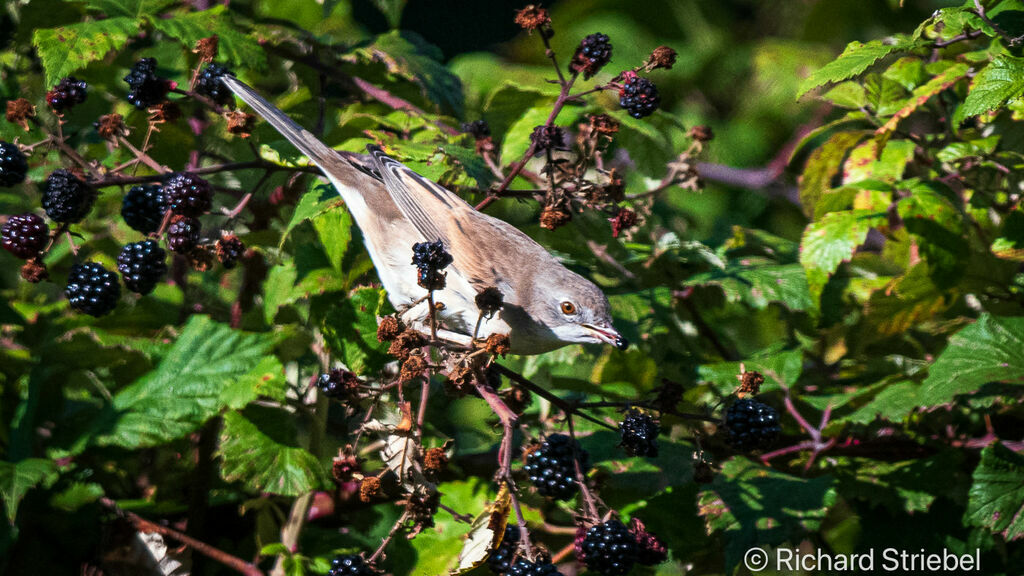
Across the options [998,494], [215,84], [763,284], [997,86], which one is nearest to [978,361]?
[998,494]

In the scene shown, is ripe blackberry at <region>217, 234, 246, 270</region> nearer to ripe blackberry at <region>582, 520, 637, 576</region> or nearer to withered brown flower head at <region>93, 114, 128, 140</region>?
withered brown flower head at <region>93, 114, 128, 140</region>

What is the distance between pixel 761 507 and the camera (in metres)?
2.42

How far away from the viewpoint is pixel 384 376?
2.41 m

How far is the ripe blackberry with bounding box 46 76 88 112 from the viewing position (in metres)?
2.40

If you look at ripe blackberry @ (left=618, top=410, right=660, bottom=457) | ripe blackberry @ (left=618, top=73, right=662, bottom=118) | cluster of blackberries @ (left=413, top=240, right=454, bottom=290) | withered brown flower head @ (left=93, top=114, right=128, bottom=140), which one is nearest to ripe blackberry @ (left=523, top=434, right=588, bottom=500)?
ripe blackberry @ (left=618, top=410, right=660, bottom=457)

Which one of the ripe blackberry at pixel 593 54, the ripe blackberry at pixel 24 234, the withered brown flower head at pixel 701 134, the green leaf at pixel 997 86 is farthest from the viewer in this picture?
the withered brown flower head at pixel 701 134

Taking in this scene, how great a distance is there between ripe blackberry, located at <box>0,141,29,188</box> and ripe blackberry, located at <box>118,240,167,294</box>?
1.16ft

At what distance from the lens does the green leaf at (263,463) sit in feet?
8.14

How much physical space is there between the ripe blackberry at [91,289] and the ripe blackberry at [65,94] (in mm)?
476

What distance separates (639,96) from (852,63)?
59 centimetres

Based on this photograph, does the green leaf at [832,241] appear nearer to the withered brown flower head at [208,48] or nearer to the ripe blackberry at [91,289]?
the withered brown flower head at [208,48]

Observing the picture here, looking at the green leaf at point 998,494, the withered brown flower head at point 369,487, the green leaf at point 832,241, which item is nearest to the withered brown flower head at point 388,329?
the withered brown flower head at point 369,487

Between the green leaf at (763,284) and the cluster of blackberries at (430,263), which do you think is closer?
the cluster of blackberries at (430,263)

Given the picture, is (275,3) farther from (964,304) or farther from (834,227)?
(964,304)
